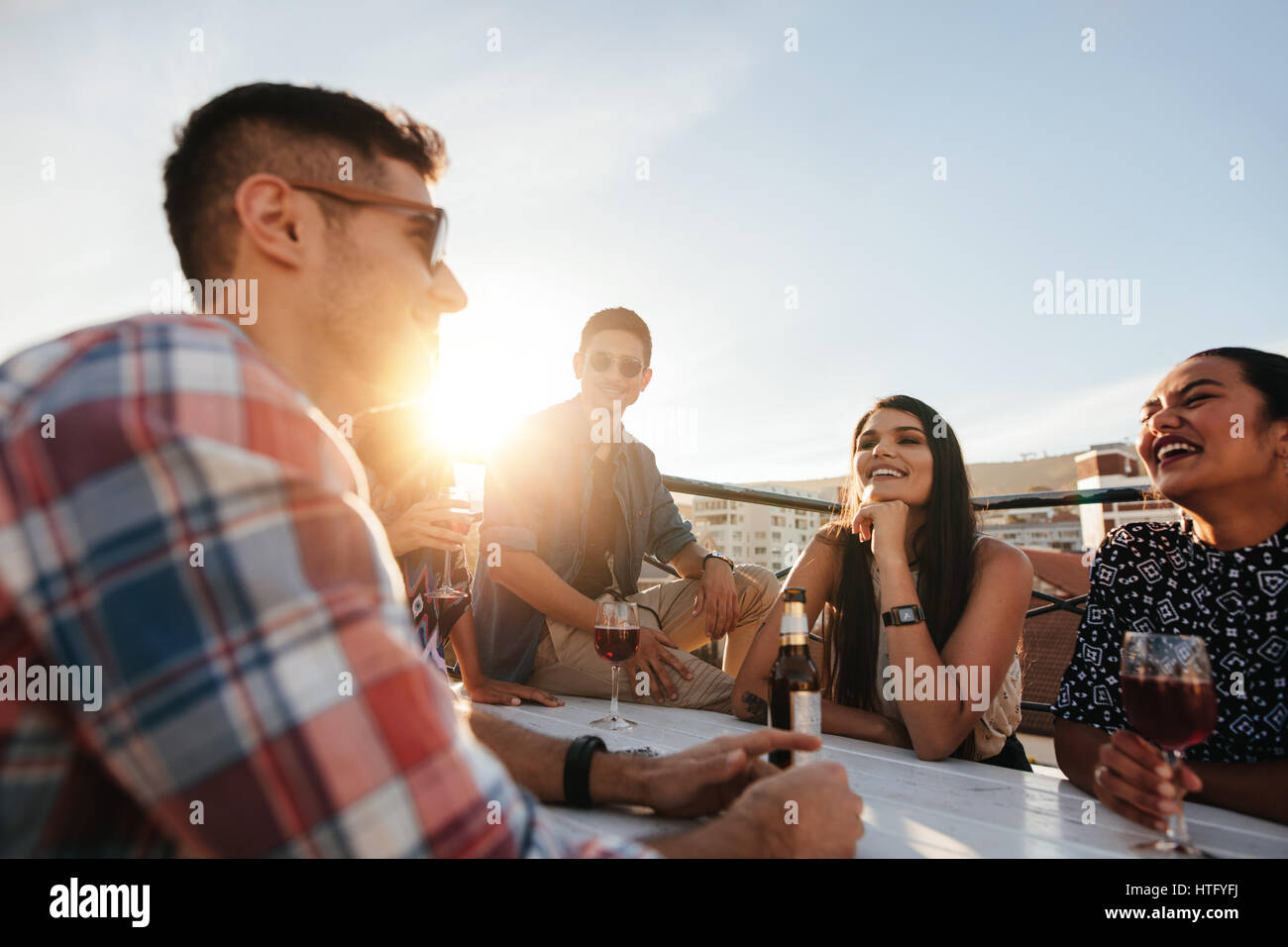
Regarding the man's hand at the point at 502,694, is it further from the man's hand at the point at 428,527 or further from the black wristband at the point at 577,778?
the black wristband at the point at 577,778

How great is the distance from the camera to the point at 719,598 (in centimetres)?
317

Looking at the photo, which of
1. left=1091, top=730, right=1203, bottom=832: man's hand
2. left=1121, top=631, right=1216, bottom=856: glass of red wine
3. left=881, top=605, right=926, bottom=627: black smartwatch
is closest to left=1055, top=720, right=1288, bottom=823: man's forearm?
left=1091, top=730, right=1203, bottom=832: man's hand

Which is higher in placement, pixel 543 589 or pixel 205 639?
pixel 205 639

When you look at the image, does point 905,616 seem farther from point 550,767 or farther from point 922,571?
point 550,767

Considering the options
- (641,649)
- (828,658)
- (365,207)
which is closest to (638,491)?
(641,649)

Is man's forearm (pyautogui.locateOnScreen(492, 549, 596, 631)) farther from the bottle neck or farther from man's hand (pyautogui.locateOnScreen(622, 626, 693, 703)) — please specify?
the bottle neck

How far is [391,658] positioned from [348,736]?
0.24ft

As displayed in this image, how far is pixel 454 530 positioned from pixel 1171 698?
6.66 feet

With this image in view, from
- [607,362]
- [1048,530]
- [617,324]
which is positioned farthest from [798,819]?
[1048,530]

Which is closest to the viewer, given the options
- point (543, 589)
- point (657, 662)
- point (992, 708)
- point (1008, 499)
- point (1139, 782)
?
point (1139, 782)

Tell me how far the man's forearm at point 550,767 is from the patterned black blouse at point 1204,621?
119cm

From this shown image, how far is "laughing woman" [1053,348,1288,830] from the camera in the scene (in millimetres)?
1520

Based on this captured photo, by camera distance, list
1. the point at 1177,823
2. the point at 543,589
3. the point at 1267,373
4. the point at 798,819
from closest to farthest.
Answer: the point at 798,819 → the point at 1177,823 → the point at 1267,373 → the point at 543,589
